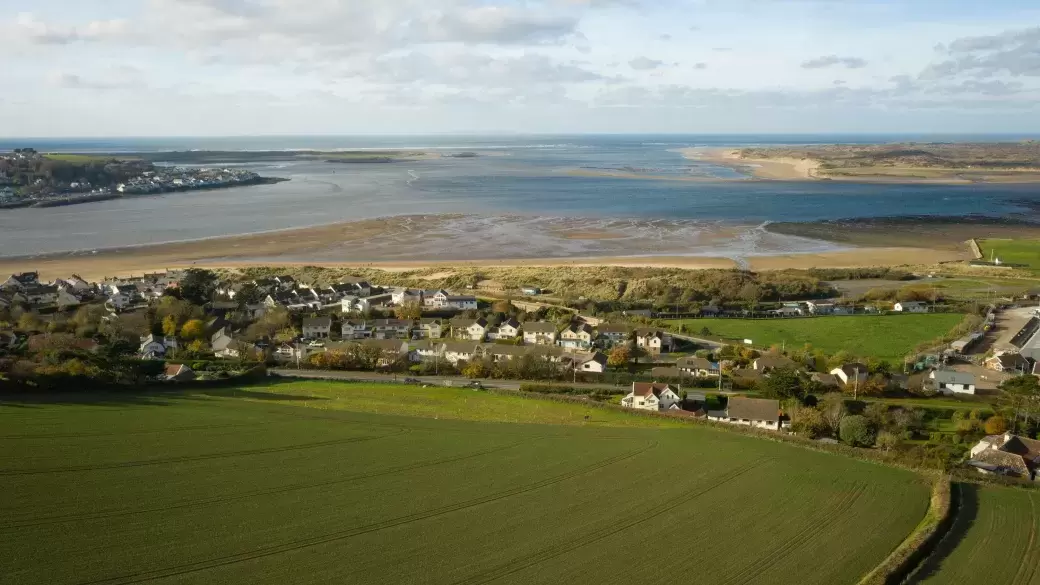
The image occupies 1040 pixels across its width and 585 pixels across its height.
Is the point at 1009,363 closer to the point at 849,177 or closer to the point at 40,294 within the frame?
the point at 40,294

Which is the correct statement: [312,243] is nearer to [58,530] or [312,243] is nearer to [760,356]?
[760,356]

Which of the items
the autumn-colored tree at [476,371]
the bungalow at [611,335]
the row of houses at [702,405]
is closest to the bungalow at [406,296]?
the bungalow at [611,335]

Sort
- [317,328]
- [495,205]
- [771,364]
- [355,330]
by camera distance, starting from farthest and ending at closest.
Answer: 1. [495,205]
2. [317,328]
3. [355,330]
4. [771,364]

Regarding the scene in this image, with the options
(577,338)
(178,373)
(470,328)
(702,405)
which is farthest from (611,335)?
(178,373)

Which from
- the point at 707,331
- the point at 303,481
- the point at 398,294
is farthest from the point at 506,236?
the point at 303,481

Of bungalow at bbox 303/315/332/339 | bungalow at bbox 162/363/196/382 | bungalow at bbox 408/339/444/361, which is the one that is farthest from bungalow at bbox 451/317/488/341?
bungalow at bbox 162/363/196/382
